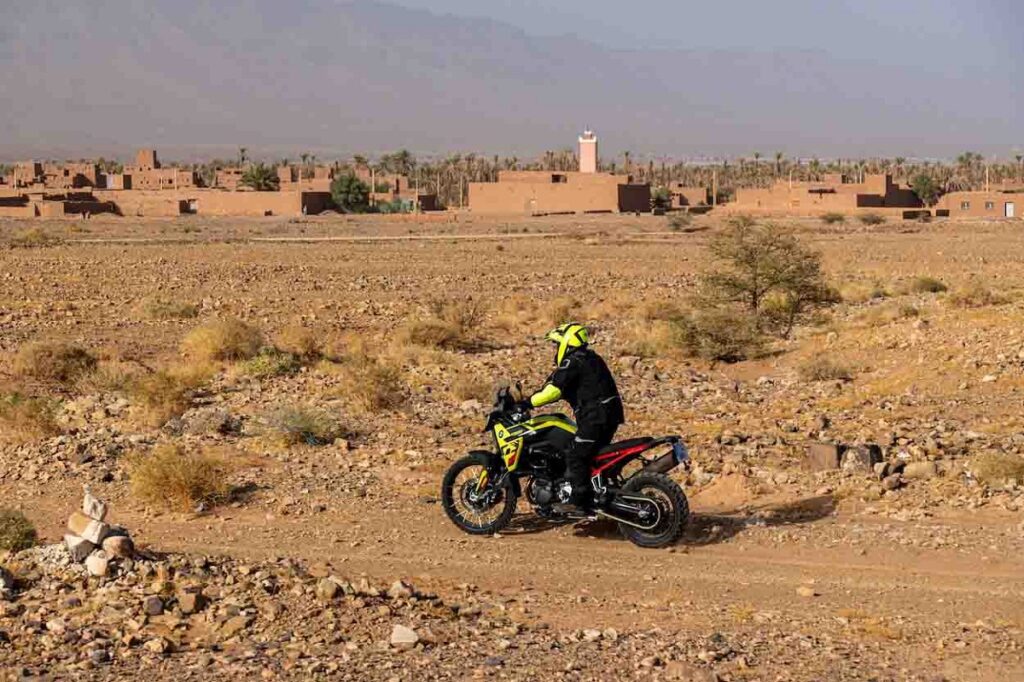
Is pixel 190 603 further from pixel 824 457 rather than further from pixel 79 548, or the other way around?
pixel 824 457

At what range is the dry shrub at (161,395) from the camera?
1485 centimetres

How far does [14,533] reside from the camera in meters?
8.79

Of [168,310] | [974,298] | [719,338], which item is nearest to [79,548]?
[719,338]

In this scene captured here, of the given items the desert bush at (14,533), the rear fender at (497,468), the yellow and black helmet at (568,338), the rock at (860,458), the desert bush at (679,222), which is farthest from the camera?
the desert bush at (679,222)

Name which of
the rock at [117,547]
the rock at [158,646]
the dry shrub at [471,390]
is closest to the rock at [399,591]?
the rock at [158,646]

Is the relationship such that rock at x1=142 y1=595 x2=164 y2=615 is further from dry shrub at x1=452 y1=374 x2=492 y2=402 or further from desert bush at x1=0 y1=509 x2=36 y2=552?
dry shrub at x1=452 y1=374 x2=492 y2=402

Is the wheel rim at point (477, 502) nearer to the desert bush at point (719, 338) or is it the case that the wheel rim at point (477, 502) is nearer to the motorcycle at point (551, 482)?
the motorcycle at point (551, 482)

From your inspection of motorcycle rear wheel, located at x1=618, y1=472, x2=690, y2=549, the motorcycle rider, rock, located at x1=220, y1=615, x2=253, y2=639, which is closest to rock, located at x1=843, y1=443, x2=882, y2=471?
motorcycle rear wheel, located at x1=618, y1=472, x2=690, y2=549

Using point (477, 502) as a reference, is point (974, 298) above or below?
above

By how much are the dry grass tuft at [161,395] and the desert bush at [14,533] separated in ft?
18.4

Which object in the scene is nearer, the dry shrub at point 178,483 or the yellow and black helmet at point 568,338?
the yellow and black helmet at point 568,338

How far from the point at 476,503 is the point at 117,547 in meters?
2.88

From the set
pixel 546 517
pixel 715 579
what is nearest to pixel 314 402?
pixel 546 517

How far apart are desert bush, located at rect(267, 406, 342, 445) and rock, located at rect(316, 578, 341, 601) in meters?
5.45
